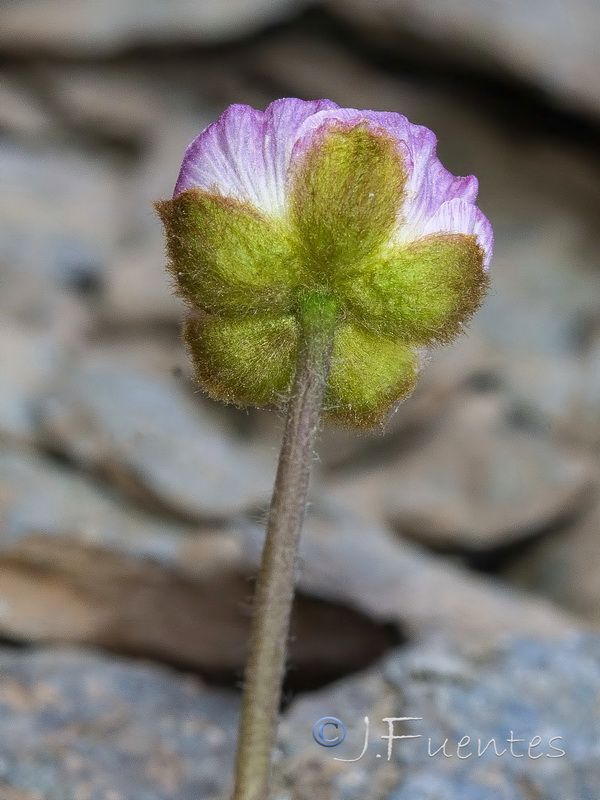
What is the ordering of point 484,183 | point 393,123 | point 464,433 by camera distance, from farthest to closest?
point 484,183, point 464,433, point 393,123

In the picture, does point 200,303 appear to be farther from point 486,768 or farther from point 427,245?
point 486,768

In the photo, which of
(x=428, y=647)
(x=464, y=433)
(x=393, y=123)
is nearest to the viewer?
(x=393, y=123)

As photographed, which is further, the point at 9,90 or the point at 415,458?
the point at 9,90

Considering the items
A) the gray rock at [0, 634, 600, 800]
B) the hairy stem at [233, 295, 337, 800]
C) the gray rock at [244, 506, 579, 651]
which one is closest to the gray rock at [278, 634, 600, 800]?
the gray rock at [0, 634, 600, 800]

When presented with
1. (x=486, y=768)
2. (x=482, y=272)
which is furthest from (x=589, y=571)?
(x=482, y=272)

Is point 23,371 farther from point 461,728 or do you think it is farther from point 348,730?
point 461,728

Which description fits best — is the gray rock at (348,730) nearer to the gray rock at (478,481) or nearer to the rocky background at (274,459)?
the rocky background at (274,459)
